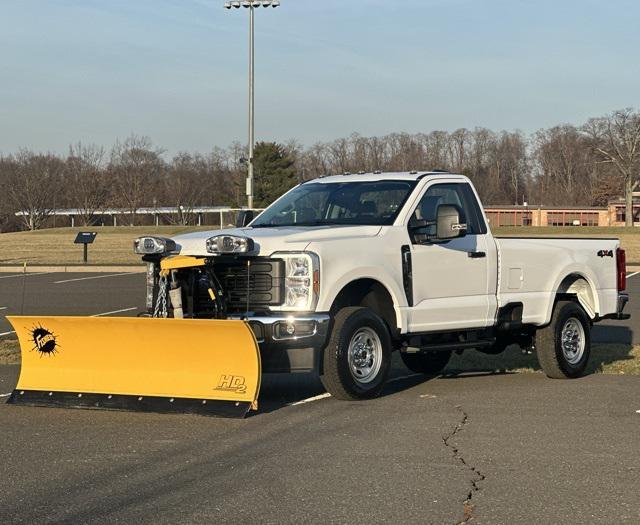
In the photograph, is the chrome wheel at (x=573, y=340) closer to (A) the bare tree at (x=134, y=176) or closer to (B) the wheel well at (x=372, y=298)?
(B) the wheel well at (x=372, y=298)

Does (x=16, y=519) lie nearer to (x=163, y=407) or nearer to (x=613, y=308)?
(x=163, y=407)

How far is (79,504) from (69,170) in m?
113

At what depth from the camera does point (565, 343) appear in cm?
1162

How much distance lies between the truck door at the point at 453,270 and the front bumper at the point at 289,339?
4.45 feet

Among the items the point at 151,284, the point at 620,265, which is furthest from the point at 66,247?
the point at 151,284

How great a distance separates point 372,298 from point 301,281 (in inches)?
42.1

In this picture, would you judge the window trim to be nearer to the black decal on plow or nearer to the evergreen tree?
the black decal on plow

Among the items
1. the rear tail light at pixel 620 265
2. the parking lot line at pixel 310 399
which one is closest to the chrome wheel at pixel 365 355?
the parking lot line at pixel 310 399

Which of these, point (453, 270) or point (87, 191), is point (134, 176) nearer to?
point (87, 191)

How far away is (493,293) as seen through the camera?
11102mm

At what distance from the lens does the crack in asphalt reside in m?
5.87

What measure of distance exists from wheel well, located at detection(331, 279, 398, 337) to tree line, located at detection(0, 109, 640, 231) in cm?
5780

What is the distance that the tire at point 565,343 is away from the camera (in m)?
11.4

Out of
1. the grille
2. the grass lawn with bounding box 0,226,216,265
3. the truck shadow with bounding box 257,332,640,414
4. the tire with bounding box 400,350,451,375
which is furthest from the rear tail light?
the grass lawn with bounding box 0,226,216,265
